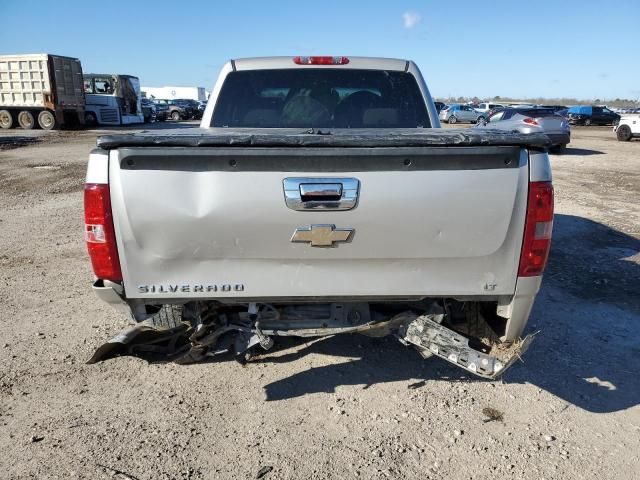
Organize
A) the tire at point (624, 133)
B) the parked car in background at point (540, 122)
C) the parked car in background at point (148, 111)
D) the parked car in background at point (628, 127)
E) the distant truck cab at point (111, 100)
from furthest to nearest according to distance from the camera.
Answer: the parked car in background at point (148, 111), the distant truck cab at point (111, 100), the tire at point (624, 133), the parked car in background at point (628, 127), the parked car in background at point (540, 122)

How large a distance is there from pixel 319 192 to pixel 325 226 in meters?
0.18

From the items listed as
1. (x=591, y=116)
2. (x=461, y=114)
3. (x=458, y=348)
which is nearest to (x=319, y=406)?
(x=458, y=348)

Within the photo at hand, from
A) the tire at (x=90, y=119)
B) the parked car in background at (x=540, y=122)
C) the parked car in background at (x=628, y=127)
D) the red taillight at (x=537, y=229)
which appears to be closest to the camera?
the red taillight at (x=537, y=229)

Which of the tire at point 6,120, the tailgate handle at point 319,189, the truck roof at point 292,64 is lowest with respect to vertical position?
the tire at point 6,120

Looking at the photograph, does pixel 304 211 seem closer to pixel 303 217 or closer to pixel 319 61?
pixel 303 217

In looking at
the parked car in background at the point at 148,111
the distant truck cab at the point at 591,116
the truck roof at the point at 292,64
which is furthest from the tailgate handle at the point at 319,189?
the distant truck cab at the point at 591,116

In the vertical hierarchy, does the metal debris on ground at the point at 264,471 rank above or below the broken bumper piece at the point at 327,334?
below

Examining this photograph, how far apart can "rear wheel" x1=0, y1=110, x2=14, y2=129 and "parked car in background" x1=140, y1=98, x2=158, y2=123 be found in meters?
8.18

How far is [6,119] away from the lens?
93.7ft

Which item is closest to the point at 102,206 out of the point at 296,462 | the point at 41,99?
the point at 296,462

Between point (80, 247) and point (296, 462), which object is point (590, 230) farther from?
point (80, 247)

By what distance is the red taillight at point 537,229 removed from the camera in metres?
2.54

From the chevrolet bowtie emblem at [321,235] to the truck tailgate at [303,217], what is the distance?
0.02 m

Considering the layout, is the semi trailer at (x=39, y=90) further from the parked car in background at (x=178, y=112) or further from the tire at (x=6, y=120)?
the parked car in background at (x=178, y=112)
